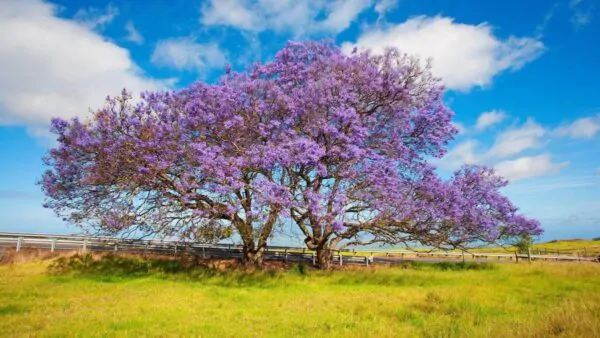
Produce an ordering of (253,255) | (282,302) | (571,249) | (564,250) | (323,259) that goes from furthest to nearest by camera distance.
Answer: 1. (571,249)
2. (564,250)
3. (323,259)
4. (253,255)
5. (282,302)

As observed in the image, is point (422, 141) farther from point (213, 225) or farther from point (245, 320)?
point (245, 320)

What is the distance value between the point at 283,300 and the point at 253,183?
277 inches

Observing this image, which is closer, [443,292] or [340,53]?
[443,292]

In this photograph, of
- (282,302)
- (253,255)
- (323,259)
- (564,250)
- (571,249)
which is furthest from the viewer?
(571,249)

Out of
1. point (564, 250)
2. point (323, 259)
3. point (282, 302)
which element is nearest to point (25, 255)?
point (323, 259)

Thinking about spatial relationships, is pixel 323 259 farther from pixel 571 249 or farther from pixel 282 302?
pixel 571 249

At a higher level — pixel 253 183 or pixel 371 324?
pixel 253 183

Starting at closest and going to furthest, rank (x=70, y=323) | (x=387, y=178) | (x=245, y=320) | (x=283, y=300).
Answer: (x=70, y=323)
(x=245, y=320)
(x=283, y=300)
(x=387, y=178)

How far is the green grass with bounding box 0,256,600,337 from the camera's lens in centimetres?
1122

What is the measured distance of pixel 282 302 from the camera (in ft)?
53.2

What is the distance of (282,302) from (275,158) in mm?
7047

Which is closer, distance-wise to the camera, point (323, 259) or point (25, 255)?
point (25, 255)

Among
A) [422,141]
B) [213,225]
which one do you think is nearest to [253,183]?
[213,225]

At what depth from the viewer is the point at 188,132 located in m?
23.1
